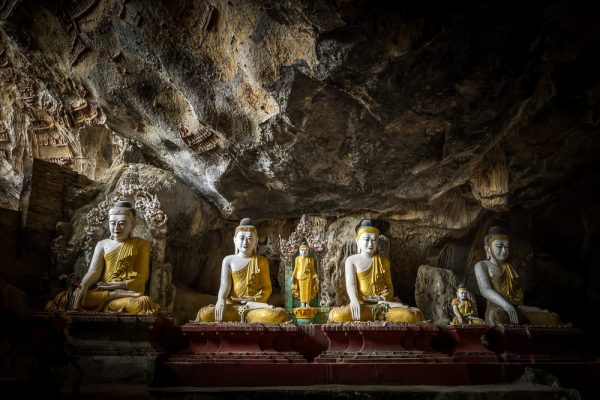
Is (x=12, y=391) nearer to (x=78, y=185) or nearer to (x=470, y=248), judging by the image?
(x=78, y=185)

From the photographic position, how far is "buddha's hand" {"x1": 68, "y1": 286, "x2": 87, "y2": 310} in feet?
19.5

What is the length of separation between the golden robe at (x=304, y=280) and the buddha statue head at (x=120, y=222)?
2.54 meters

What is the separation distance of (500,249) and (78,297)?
6074 mm

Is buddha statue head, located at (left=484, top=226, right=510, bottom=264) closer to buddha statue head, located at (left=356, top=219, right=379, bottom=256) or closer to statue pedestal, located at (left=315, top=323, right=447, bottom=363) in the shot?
buddha statue head, located at (left=356, top=219, right=379, bottom=256)

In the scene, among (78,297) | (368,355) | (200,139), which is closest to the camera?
(368,355)

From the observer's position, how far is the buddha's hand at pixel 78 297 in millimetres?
5945

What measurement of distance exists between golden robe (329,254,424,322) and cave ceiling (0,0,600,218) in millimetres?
1487

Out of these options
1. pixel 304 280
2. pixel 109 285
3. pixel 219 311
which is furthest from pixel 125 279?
pixel 304 280

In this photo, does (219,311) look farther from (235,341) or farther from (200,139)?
(200,139)

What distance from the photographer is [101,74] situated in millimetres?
7410

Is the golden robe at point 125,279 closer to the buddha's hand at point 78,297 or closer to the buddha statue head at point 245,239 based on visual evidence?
the buddha's hand at point 78,297

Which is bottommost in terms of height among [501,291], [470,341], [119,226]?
[470,341]

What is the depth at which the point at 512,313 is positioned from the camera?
6715 millimetres

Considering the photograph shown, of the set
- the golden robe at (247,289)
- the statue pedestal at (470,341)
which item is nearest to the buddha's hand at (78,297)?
the golden robe at (247,289)
